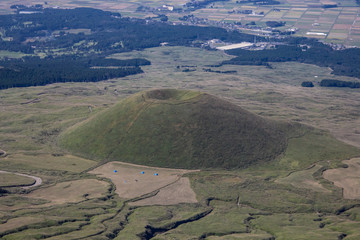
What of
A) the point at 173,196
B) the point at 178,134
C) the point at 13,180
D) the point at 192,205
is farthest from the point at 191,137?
the point at 13,180

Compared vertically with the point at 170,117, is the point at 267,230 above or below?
below

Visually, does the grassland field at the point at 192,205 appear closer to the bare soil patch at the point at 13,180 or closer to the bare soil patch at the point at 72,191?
the bare soil patch at the point at 72,191

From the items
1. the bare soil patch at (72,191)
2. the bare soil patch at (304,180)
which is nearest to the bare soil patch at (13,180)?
the bare soil patch at (72,191)

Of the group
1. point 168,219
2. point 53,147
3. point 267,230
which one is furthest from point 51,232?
point 53,147

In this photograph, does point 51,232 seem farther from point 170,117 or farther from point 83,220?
point 170,117

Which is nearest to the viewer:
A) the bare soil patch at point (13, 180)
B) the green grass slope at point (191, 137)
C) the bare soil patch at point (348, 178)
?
the bare soil patch at point (13, 180)

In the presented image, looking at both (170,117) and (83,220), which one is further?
(170,117)

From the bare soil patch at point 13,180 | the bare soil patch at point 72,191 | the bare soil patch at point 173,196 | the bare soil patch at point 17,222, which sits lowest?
the bare soil patch at point 173,196
